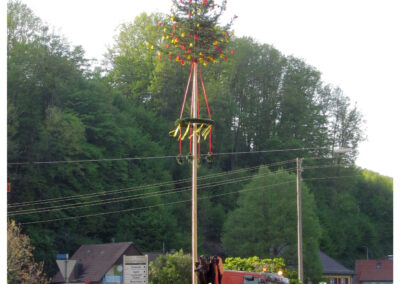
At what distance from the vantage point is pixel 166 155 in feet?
238

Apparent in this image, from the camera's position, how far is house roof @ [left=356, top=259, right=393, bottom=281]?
2990 inches

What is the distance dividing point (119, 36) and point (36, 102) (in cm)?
1990

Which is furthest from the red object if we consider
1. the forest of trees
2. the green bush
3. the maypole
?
the forest of trees

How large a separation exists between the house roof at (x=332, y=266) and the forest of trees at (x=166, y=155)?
6.73 feet

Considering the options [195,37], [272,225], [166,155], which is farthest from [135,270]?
[166,155]

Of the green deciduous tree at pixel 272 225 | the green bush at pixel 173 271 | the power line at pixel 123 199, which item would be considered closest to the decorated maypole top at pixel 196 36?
the green bush at pixel 173 271

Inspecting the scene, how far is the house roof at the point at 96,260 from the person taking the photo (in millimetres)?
48125

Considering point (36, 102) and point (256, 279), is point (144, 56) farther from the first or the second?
point (256, 279)

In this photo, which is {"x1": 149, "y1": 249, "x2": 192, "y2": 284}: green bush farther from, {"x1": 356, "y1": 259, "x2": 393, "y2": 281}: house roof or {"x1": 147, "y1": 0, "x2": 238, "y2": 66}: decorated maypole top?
{"x1": 356, "y1": 259, "x2": 393, "y2": 281}: house roof

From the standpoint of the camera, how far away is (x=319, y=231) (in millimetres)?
62344

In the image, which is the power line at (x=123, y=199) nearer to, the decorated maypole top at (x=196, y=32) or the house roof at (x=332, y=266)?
the house roof at (x=332, y=266)

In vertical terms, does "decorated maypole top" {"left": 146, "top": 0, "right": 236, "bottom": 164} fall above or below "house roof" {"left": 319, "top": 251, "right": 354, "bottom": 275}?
above

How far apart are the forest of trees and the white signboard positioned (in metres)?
30.0

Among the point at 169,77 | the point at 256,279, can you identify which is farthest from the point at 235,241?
the point at 256,279
